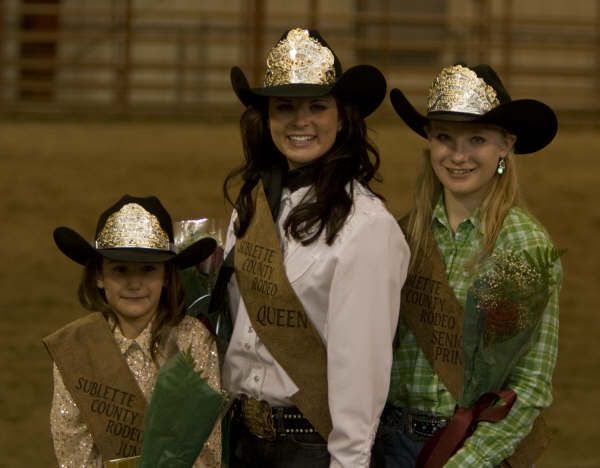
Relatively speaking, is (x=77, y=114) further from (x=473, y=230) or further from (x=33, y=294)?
(x=473, y=230)

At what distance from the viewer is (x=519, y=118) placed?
110 inches

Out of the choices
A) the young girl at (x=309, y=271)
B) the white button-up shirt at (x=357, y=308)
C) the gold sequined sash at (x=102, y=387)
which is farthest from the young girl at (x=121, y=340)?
the white button-up shirt at (x=357, y=308)

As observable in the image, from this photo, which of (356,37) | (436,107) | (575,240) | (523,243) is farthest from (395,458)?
(356,37)

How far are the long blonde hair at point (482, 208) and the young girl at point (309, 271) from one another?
175 millimetres

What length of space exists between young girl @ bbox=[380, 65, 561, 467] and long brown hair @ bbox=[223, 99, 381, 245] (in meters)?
0.17

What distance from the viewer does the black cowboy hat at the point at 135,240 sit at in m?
2.84

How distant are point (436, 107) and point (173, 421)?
0.84m

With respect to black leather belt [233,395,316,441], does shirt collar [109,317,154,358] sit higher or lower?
higher

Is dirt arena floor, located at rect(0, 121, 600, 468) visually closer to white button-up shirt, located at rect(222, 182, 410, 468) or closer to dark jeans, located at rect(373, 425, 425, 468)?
dark jeans, located at rect(373, 425, 425, 468)

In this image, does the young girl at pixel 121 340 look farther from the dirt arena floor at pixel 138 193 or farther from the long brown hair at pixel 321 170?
the dirt arena floor at pixel 138 193

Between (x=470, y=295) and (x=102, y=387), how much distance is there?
774 mm

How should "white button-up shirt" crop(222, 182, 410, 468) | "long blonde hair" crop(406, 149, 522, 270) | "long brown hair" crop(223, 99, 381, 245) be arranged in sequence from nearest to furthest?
"white button-up shirt" crop(222, 182, 410, 468)
"long brown hair" crop(223, 99, 381, 245)
"long blonde hair" crop(406, 149, 522, 270)

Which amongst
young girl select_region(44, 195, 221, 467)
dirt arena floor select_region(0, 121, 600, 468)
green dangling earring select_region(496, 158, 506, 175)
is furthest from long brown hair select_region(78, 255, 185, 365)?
dirt arena floor select_region(0, 121, 600, 468)

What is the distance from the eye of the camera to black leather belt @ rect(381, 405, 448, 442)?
2779mm
